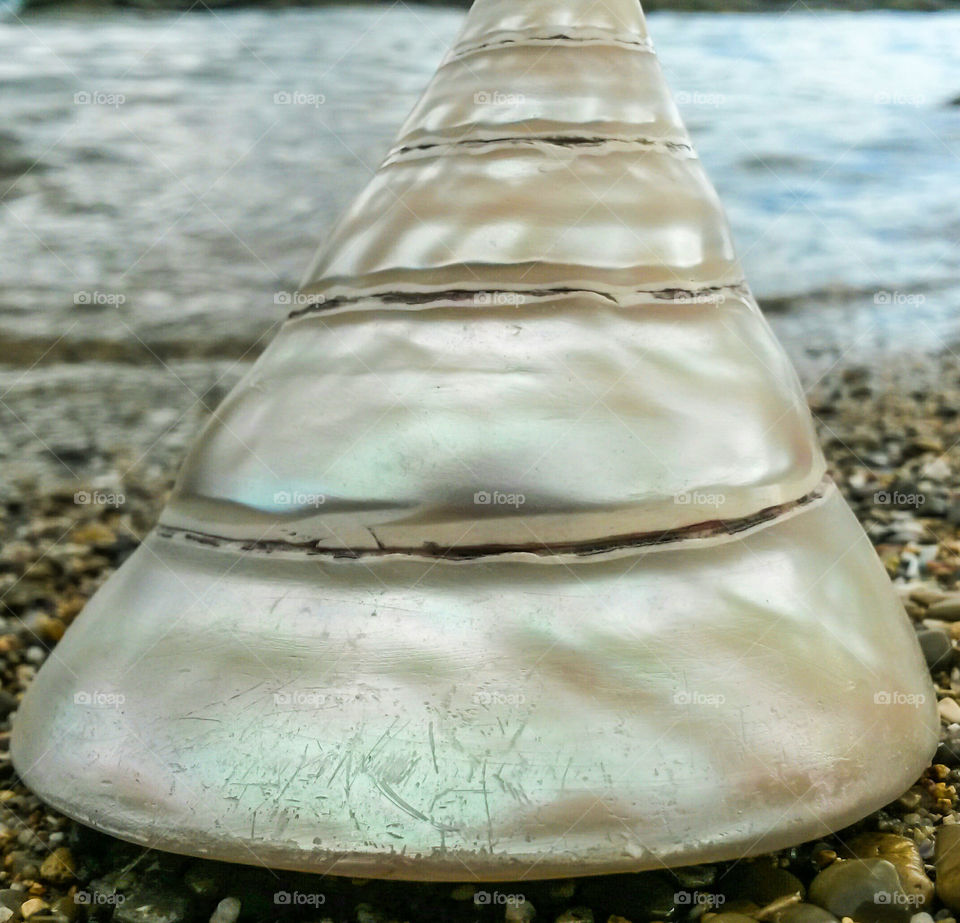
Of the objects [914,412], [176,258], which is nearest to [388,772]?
[914,412]

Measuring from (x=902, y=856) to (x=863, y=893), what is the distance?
0.30 feet

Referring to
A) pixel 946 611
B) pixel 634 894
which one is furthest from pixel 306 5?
pixel 634 894

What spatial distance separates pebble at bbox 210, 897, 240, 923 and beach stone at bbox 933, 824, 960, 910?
2.25 ft

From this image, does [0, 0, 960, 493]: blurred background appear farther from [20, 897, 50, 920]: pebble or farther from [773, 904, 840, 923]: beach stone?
[773, 904, 840, 923]: beach stone

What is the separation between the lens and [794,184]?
171 inches

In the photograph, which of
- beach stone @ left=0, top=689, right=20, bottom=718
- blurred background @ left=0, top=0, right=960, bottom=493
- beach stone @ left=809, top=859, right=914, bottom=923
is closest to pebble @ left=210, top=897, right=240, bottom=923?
beach stone @ left=809, top=859, right=914, bottom=923

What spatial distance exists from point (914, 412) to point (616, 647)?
8.70 ft

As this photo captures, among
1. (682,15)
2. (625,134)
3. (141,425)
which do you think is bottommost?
(141,425)

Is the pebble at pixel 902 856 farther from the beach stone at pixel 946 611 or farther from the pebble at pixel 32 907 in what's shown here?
the pebble at pixel 32 907

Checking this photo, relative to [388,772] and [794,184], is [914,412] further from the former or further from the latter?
[388,772]

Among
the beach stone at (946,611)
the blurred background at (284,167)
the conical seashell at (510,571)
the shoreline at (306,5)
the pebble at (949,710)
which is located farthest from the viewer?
the shoreline at (306,5)

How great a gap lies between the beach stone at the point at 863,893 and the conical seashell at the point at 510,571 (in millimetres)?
63

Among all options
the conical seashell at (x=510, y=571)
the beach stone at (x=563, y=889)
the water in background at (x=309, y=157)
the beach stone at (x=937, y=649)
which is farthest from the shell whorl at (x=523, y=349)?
the water in background at (x=309, y=157)

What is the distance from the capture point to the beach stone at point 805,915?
89 cm
